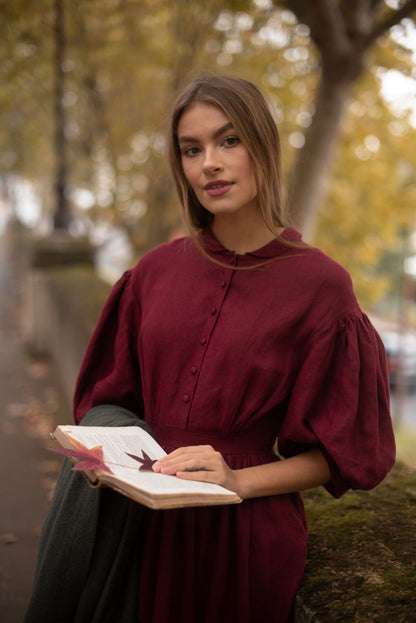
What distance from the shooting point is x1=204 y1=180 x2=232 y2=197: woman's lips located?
1.87m

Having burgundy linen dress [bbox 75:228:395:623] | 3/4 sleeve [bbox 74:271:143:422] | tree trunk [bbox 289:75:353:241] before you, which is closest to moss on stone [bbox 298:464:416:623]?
burgundy linen dress [bbox 75:228:395:623]

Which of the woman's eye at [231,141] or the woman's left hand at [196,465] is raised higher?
the woman's eye at [231,141]

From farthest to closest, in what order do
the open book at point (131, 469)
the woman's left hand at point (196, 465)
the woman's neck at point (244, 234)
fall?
the woman's neck at point (244, 234), the woman's left hand at point (196, 465), the open book at point (131, 469)

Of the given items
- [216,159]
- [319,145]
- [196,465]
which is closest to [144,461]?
[196,465]

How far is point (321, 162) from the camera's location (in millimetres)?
7289

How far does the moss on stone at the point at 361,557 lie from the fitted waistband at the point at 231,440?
37cm

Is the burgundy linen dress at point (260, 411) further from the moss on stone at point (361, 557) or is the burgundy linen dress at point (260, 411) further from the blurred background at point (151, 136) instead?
the blurred background at point (151, 136)

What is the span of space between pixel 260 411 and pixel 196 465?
0.98 feet

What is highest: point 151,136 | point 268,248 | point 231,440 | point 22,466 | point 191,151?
point 151,136

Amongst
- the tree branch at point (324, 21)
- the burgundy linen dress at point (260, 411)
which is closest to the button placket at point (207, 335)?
the burgundy linen dress at point (260, 411)

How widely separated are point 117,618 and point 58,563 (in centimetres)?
24

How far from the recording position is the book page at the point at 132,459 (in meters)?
1.41

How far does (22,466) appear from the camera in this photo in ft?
17.2

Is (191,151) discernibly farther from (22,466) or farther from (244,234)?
(22,466)
